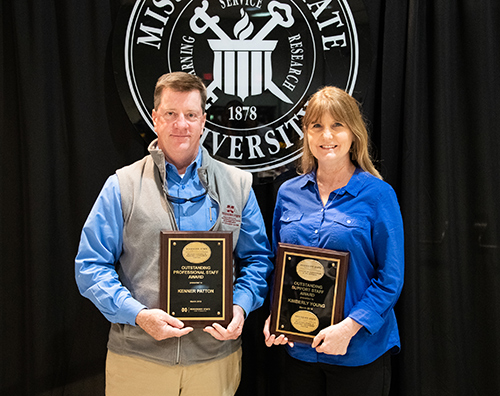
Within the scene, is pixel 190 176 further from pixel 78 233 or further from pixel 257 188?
pixel 78 233

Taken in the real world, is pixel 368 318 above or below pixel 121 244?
below

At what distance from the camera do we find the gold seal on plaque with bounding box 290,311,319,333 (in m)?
1.70

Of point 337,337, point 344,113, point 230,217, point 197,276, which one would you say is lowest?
point 337,337

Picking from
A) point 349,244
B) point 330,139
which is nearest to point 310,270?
point 349,244

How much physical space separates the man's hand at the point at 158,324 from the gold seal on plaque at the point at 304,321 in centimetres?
43

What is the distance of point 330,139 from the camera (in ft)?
5.80

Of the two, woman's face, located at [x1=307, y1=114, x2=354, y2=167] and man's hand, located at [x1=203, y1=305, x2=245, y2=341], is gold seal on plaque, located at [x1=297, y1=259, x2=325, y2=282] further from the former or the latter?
woman's face, located at [x1=307, y1=114, x2=354, y2=167]

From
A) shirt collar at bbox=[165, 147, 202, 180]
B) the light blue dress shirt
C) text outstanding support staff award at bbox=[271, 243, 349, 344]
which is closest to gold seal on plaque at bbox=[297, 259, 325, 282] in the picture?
text outstanding support staff award at bbox=[271, 243, 349, 344]

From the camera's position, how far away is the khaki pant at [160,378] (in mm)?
1765

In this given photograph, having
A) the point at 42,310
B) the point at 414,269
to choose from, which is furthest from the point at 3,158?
the point at 414,269

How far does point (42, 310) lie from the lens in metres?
2.46

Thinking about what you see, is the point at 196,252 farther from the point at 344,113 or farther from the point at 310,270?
the point at 344,113

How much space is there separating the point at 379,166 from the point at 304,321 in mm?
1144

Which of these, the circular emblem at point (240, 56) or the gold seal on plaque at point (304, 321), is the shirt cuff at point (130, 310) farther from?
the circular emblem at point (240, 56)
